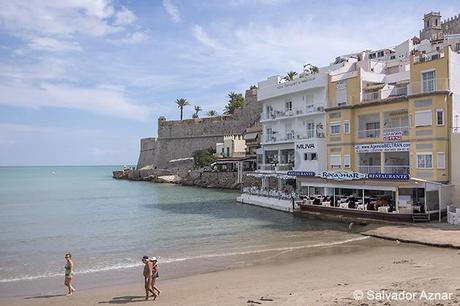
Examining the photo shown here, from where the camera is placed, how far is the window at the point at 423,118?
29.6 meters

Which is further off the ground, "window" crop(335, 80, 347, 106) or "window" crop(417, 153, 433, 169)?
"window" crop(335, 80, 347, 106)

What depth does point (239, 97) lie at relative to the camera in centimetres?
10144

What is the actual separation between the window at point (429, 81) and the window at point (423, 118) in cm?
161

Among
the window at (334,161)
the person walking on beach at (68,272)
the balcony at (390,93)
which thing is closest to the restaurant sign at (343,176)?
the window at (334,161)

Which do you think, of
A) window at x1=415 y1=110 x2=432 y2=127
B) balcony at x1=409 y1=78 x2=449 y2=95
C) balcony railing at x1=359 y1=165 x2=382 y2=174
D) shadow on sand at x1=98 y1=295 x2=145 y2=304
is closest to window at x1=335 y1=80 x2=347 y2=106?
balcony railing at x1=359 y1=165 x2=382 y2=174

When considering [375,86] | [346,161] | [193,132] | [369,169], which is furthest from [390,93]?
[193,132]

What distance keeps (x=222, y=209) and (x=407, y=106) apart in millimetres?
19801

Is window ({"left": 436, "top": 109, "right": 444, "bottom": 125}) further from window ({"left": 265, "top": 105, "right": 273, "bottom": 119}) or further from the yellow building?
window ({"left": 265, "top": 105, "right": 273, "bottom": 119})

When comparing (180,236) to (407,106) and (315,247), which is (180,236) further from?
(407,106)

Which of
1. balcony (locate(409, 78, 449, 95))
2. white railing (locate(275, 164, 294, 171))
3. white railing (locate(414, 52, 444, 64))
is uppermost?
white railing (locate(414, 52, 444, 64))

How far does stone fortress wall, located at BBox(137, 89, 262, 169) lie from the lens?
9006 cm

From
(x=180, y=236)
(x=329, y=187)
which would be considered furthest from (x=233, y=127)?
(x=180, y=236)

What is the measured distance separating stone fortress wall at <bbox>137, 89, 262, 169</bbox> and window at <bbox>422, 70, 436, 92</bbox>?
56.3 m

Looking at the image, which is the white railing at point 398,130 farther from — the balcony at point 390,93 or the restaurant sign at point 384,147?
the balcony at point 390,93
